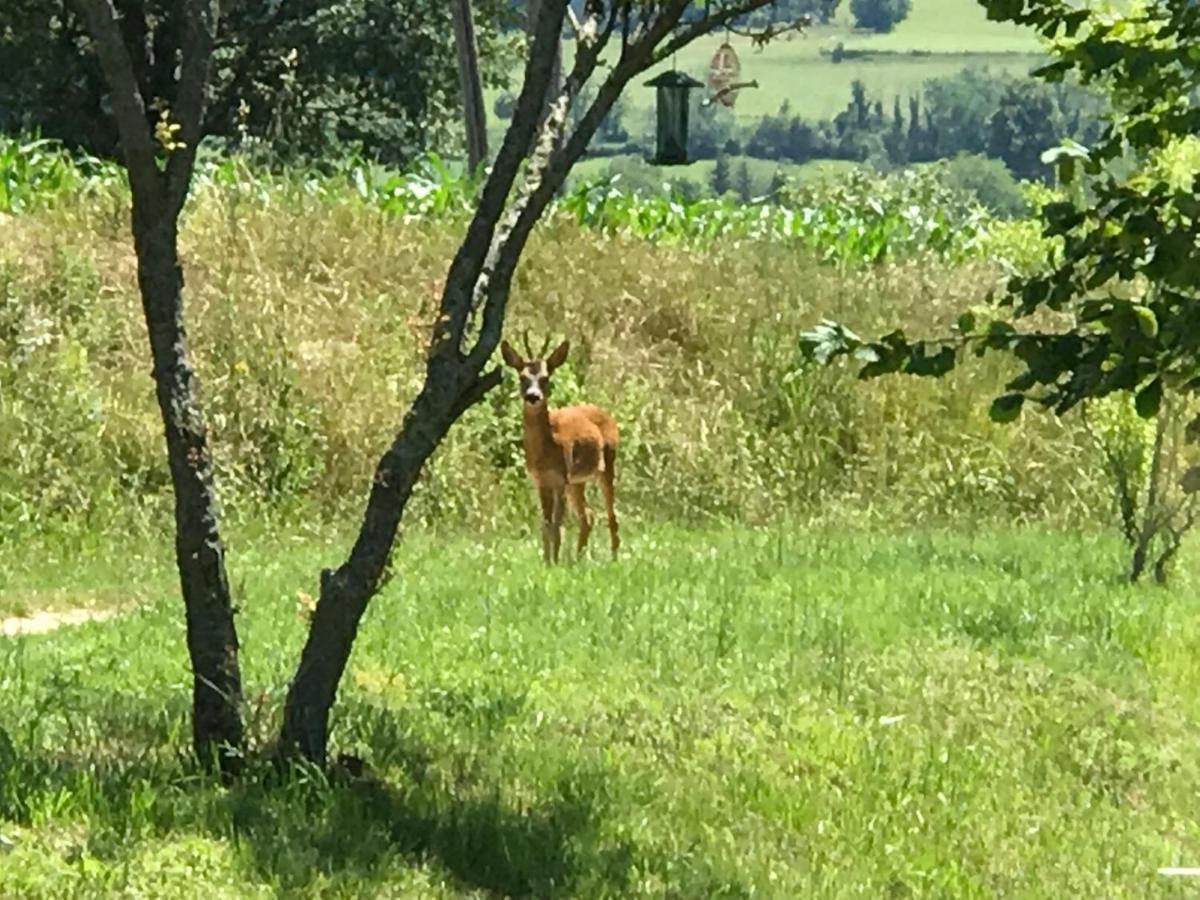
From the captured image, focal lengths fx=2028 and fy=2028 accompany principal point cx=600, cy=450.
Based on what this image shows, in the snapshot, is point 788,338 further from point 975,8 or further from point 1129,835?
point 975,8

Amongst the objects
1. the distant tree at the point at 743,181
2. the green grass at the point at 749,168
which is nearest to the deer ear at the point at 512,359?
the green grass at the point at 749,168

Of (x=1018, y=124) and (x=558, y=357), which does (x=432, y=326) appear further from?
(x=1018, y=124)

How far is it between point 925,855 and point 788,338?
43.9 ft

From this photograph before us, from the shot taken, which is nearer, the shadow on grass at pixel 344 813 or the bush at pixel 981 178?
the shadow on grass at pixel 344 813

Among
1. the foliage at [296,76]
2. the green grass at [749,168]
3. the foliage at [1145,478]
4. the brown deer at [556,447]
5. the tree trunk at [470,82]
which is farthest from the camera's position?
the green grass at [749,168]

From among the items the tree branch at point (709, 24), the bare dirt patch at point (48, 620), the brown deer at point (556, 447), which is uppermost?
the tree branch at point (709, 24)

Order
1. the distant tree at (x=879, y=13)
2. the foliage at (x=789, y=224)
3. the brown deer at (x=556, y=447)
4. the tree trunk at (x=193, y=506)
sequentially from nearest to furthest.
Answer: the tree trunk at (x=193, y=506) < the brown deer at (x=556, y=447) < the foliage at (x=789, y=224) < the distant tree at (x=879, y=13)

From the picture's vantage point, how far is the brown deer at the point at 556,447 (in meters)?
12.3

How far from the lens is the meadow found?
255 inches

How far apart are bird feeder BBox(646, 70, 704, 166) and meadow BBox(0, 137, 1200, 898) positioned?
7.43 ft

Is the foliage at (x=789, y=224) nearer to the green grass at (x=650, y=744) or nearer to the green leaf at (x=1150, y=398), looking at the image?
the green grass at (x=650, y=744)

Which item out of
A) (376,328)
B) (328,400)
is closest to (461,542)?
(328,400)

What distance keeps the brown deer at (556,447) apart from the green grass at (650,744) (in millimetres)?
779

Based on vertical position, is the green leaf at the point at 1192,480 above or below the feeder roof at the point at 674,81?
below
